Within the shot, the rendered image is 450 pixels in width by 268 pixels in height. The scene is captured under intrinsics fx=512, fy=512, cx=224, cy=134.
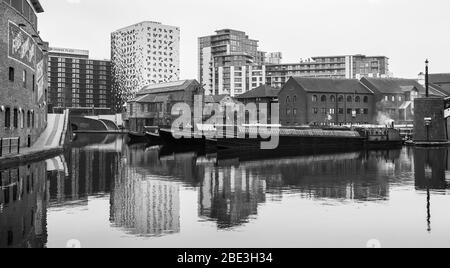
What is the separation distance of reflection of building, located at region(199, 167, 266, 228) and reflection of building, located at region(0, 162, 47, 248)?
183 inches

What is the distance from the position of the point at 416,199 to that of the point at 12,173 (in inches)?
708

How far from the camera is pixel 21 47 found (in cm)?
3834

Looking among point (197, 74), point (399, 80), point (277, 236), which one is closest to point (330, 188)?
point (277, 236)

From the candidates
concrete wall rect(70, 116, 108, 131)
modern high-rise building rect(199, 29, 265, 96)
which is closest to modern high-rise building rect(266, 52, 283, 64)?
modern high-rise building rect(199, 29, 265, 96)

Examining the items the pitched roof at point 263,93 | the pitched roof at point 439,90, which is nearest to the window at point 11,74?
the pitched roof at point 263,93

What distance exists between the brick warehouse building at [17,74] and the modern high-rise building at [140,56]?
11509 cm

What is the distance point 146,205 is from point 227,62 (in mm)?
134829

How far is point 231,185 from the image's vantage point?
2284 centimetres

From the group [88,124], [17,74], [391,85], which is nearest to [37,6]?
[17,74]

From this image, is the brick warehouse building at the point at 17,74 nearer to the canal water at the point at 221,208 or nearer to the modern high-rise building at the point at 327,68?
the canal water at the point at 221,208

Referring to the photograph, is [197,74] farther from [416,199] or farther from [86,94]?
[416,199]

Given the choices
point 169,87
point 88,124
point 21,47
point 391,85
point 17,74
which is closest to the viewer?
point 17,74

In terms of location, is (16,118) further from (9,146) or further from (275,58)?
(275,58)
